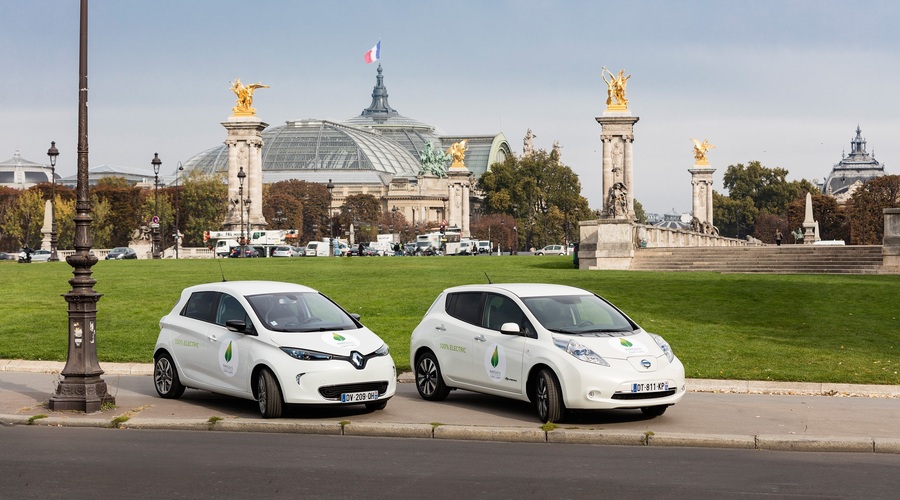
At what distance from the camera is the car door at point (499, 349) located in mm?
15305

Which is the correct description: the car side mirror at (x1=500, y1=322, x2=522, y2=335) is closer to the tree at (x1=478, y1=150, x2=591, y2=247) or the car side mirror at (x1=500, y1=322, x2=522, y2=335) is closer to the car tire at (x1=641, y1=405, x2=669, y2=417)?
the car tire at (x1=641, y1=405, x2=669, y2=417)

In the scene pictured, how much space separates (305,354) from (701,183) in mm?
118142

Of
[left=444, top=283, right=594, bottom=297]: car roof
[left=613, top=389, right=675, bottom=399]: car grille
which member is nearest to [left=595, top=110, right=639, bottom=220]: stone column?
[left=444, top=283, right=594, bottom=297]: car roof

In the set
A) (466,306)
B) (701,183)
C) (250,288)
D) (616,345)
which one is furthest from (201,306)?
(701,183)

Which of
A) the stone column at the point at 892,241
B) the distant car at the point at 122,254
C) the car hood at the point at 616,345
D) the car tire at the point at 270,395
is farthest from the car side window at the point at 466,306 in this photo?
the distant car at the point at 122,254

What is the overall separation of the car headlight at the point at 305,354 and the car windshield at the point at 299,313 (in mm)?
495

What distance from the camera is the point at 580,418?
50.5ft

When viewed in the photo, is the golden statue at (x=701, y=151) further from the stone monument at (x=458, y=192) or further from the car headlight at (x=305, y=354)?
the car headlight at (x=305, y=354)

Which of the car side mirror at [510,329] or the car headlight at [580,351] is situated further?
the car side mirror at [510,329]

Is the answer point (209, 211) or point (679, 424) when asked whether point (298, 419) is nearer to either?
point (679, 424)

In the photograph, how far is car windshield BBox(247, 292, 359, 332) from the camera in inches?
627

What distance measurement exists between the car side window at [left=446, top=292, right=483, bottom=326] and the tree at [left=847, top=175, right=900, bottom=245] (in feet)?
414

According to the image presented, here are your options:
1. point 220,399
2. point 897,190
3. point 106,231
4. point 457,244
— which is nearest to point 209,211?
point 106,231

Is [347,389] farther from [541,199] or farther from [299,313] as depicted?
[541,199]
